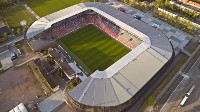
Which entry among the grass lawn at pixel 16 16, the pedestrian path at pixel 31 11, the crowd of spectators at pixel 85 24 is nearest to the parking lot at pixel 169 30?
the crowd of spectators at pixel 85 24

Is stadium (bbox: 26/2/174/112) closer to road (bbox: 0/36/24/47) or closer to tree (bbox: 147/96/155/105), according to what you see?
tree (bbox: 147/96/155/105)

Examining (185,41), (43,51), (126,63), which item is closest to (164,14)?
(185,41)

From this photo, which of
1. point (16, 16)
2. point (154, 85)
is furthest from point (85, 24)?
point (154, 85)

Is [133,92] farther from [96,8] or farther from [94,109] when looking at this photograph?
[96,8]

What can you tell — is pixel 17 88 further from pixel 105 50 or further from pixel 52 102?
pixel 105 50

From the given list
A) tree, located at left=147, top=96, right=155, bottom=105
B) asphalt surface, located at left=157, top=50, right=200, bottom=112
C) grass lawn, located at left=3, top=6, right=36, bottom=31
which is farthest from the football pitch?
grass lawn, located at left=3, top=6, right=36, bottom=31
